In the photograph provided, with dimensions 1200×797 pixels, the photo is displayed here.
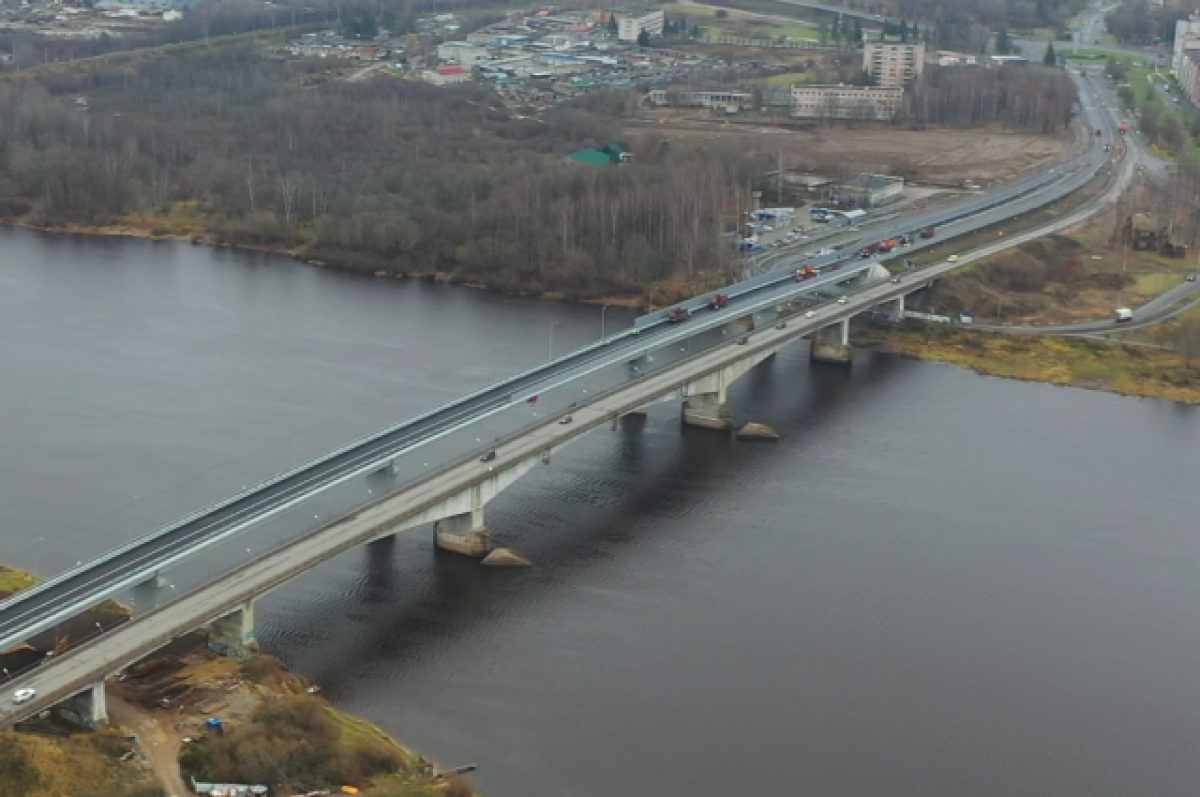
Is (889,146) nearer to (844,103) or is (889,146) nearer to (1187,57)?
(844,103)

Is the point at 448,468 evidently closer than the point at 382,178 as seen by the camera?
Yes

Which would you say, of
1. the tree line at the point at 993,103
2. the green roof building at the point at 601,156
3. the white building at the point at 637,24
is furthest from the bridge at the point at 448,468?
the white building at the point at 637,24

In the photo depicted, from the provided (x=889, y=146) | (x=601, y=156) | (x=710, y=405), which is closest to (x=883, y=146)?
(x=889, y=146)

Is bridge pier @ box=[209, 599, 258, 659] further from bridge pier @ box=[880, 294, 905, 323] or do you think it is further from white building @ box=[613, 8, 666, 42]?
white building @ box=[613, 8, 666, 42]

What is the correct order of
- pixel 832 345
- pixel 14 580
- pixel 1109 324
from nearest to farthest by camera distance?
pixel 14 580
pixel 832 345
pixel 1109 324

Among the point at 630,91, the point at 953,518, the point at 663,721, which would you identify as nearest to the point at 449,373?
the point at 953,518

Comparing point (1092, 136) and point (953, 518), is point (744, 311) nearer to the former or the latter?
point (953, 518)

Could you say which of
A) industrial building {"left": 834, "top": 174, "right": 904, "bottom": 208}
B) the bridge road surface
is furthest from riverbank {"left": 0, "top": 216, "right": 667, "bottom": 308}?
industrial building {"left": 834, "top": 174, "right": 904, "bottom": 208}
